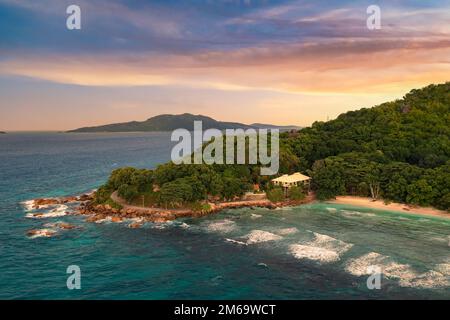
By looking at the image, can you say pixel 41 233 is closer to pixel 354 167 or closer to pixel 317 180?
pixel 317 180

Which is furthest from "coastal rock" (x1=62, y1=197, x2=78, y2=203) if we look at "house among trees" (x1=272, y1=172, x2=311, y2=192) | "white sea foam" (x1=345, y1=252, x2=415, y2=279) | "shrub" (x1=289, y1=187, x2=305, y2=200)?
"white sea foam" (x1=345, y1=252, x2=415, y2=279)

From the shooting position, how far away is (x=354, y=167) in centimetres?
7831

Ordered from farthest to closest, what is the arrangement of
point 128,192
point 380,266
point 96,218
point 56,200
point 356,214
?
point 56,200 → point 128,192 → point 356,214 → point 96,218 → point 380,266

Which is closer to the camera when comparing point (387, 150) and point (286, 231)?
point (286, 231)

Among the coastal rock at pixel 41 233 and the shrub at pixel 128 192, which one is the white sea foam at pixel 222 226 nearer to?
the shrub at pixel 128 192

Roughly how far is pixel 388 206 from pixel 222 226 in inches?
1277

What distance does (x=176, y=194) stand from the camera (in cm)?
6512

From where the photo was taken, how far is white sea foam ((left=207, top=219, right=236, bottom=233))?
57.2m

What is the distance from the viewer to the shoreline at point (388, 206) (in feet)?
212

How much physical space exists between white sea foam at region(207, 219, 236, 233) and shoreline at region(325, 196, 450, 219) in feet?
80.7

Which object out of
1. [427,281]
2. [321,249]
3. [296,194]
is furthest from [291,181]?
[427,281]

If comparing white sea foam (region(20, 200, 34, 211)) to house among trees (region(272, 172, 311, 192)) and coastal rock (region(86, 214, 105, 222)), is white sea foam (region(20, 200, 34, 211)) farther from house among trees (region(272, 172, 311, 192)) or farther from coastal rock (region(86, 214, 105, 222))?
house among trees (region(272, 172, 311, 192))

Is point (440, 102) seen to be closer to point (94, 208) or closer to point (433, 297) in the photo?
point (433, 297)

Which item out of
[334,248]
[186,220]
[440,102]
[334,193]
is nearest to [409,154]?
[334,193]
